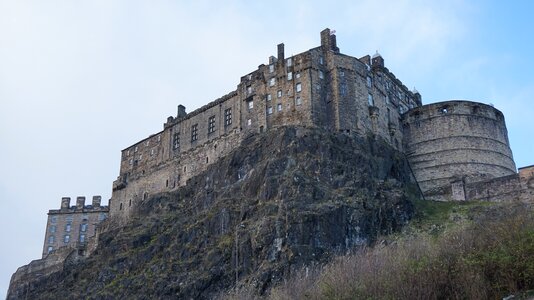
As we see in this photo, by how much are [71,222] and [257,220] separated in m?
54.4

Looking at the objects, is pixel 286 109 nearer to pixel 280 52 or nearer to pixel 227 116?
pixel 280 52

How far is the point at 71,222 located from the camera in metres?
98.6

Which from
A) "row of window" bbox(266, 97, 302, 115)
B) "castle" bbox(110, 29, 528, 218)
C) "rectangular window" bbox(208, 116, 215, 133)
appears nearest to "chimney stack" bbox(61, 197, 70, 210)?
"castle" bbox(110, 29, 528, 218)

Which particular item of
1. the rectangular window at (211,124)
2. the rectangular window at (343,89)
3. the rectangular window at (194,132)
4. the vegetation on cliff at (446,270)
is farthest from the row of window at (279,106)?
the vegetation on cliff at (446,270)

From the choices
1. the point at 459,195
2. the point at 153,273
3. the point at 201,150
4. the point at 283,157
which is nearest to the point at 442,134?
the point at 459,195

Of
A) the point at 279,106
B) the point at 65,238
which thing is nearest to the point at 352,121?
the point at 279,106

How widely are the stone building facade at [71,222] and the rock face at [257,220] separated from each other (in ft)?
98.7

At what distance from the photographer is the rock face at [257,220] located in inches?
1944

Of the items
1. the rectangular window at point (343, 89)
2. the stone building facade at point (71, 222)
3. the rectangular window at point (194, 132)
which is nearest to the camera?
the rectangular window at point (343, 89)

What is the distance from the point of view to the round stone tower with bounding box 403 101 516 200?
6488 centimetres

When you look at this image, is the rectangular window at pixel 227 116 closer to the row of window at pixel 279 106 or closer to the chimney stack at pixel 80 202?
the row of window at pixel 279 106

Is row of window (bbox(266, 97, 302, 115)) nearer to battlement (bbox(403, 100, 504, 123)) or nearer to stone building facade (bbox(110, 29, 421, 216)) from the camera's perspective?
stone building facade (bbox(110, 29, 421, 216))

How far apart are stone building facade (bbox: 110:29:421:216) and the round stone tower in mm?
2209

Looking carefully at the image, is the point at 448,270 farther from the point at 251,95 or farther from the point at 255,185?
the point at 251,95
